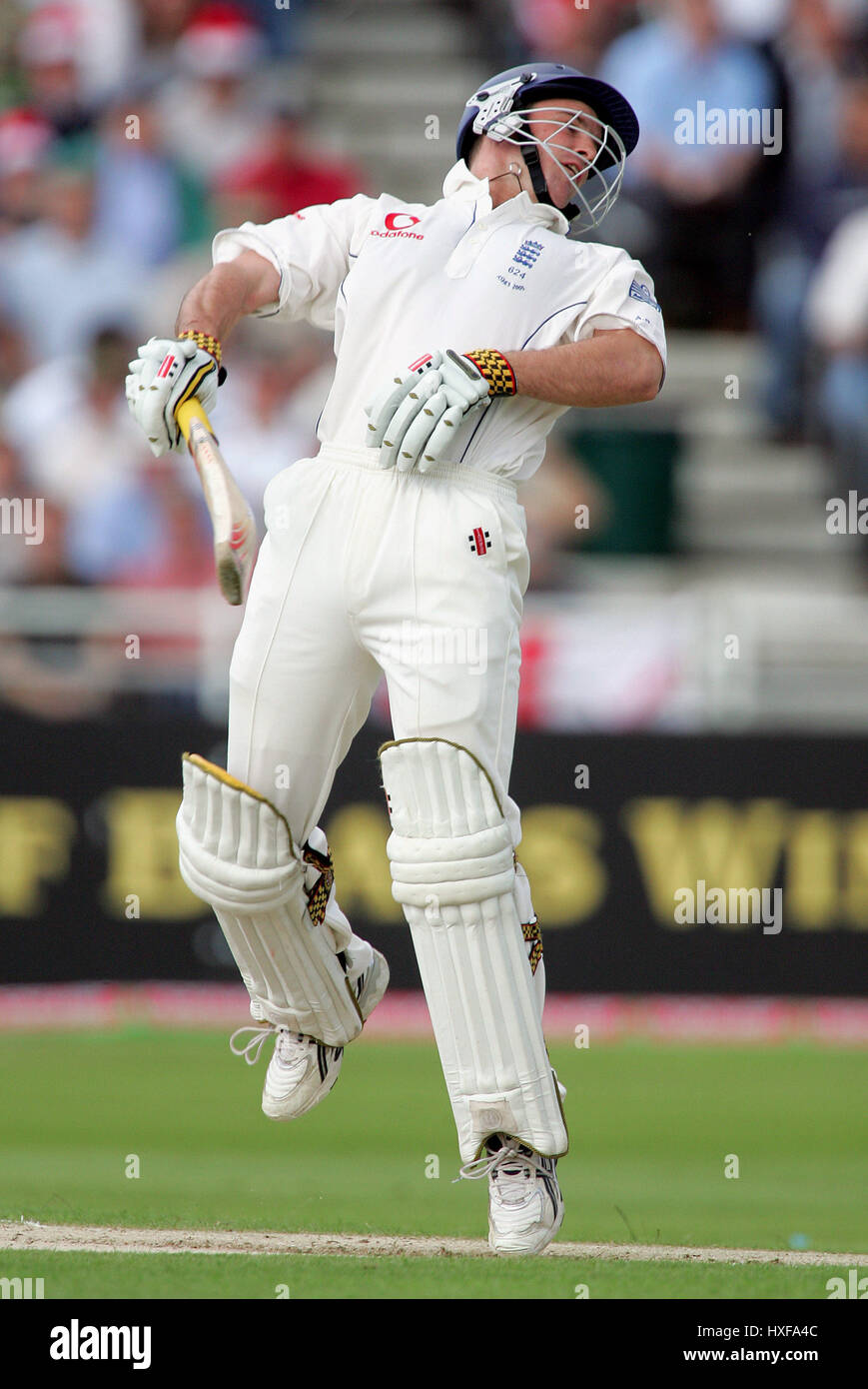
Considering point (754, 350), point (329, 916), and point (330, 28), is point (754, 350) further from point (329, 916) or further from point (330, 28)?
point (329, 916)

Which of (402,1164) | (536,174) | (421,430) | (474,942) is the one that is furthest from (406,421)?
(402,1164)

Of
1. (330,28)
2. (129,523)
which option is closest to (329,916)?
(129,523)

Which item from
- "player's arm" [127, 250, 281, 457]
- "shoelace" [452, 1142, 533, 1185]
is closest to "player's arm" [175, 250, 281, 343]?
"player's arm" [127, 250, 281, 457]

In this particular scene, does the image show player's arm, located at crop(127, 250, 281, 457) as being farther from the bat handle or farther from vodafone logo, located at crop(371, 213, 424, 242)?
vodafone logo, located at crop(371, 213, 424, 242)

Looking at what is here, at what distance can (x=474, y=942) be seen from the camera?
4.07 metres

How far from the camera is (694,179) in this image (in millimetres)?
9422

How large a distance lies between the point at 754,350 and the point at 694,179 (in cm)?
92

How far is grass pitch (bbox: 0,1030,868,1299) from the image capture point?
13.1 ft

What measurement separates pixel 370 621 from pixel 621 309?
0.83m

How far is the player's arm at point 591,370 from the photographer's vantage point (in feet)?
13.4

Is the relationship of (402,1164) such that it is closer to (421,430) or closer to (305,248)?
(421,430)
